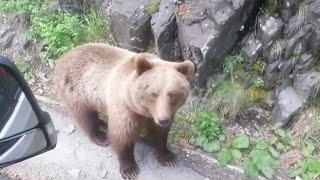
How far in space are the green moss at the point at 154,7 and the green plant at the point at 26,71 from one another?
174 centimetres

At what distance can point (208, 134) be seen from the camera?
5.79m

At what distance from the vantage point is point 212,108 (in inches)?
237

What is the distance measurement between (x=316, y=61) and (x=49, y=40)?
3305mm

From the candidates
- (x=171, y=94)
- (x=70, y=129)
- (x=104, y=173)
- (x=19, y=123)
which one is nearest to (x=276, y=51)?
Answer: (x=171, y=94)

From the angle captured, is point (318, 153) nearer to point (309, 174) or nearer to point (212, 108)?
point (309, 174)

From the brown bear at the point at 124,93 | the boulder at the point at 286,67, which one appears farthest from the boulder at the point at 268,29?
the brown bear at the point at 124,93

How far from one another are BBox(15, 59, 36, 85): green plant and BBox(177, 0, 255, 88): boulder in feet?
6.56

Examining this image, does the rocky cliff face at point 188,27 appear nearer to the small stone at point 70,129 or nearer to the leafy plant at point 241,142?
the leafy plant at point 241,142

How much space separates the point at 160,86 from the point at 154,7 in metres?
2.18

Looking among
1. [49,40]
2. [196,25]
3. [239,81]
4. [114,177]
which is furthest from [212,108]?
[49,40]

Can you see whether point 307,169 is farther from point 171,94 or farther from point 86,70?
point 86,70

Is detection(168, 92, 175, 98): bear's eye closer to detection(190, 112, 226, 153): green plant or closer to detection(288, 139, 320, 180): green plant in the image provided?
detection(190, 112, 226, 153): green plant

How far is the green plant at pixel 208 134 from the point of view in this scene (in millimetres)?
5715

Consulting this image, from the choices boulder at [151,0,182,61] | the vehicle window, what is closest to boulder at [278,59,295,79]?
boulder at [151,0,182,61]
